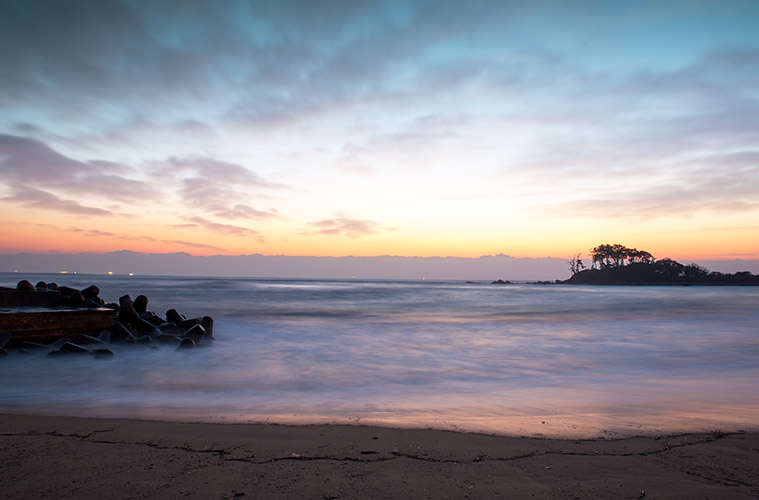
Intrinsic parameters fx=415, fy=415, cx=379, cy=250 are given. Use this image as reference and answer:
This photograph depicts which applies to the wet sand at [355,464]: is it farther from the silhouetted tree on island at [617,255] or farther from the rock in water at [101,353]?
the silhouetted tree on island at [617,255]

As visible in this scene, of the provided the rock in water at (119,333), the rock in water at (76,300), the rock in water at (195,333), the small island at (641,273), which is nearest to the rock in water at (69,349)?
the rock in water at (119,333)

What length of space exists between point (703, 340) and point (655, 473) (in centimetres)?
1251

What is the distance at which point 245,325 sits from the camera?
15469 millimetres

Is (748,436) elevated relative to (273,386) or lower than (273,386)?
elevated

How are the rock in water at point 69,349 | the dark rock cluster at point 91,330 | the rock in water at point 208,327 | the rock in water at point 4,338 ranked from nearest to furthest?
1. the rock in water at point 4,338
2. the rock in water at point 69,349
3. the dark rock cluster at point 91,330
4. the rock in water at point 208,327

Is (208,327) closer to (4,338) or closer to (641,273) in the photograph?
(4,338)

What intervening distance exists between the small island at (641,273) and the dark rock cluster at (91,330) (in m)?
119

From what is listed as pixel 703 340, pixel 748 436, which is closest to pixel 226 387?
pixel 748 436

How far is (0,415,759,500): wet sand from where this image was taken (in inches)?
93.0

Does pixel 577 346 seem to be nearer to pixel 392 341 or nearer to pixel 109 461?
pixel 392 341

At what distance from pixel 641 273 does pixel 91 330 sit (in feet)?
413

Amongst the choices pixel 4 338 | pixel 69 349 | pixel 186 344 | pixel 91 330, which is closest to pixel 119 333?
pixel 91 330

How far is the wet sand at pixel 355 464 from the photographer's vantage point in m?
2.36

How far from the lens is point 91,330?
29.6 ft
